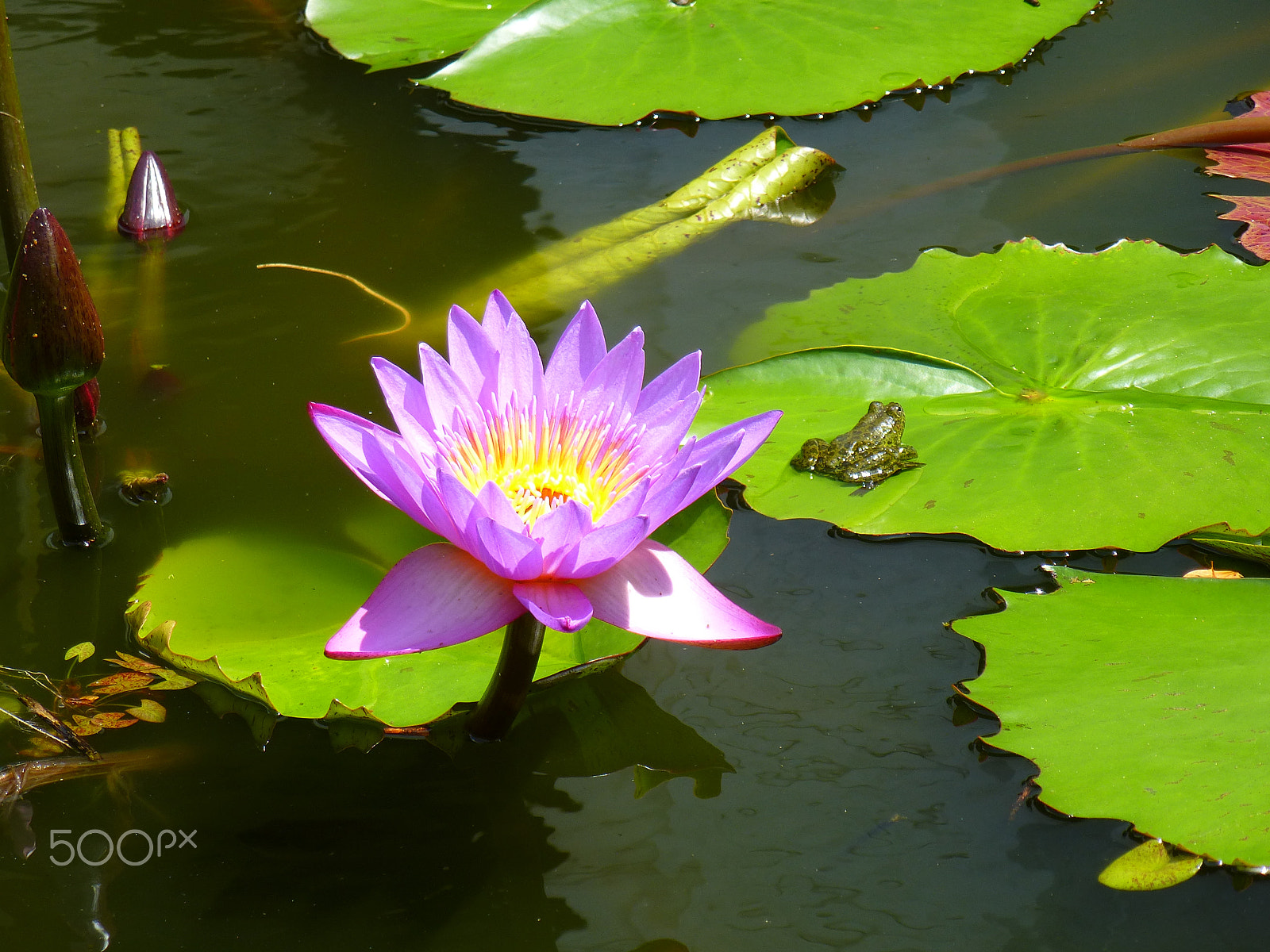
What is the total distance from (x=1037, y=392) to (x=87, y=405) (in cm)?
172

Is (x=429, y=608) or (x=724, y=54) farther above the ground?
(x=724, y=54)

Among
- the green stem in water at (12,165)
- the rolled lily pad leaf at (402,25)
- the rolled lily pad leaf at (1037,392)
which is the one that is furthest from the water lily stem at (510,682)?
the rolled lily pad leaf at (402,25)

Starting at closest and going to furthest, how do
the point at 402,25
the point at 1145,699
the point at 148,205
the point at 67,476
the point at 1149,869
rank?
the point at 1149,869 < the point at 1145,699 < the point at 67,476 < the point at 148,205 < the point at 402,25

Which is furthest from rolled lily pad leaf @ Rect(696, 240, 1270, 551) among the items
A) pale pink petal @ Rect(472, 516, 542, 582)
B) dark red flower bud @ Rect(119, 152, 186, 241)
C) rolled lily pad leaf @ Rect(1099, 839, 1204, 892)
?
dark red flower bud @ Rect(119, 152, 186, 241)

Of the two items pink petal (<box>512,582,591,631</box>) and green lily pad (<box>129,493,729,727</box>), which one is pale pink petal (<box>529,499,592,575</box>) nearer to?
pink petal (<box>512,582,591,631</box>)

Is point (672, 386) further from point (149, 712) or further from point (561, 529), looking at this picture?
point (149, 712)

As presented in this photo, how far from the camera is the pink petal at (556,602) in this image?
976mm

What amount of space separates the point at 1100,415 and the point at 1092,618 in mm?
448

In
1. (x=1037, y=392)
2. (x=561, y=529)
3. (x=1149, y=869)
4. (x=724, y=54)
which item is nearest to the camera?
(x=561, y=529)

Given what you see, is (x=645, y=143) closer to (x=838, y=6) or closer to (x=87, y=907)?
(x=838, y=6)

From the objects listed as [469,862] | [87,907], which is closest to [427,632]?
[469,862]

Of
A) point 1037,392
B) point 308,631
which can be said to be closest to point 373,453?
point 308,631

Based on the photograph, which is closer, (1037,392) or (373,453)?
(373,453)

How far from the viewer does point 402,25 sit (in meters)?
3.01
